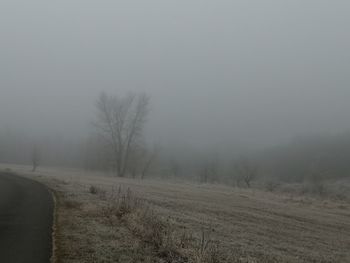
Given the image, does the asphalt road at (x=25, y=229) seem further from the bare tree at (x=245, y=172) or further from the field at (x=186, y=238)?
the bare tree at (x=245, y=172)

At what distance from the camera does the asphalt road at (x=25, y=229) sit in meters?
10.9

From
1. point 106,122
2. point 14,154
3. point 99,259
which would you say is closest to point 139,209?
point 99,259

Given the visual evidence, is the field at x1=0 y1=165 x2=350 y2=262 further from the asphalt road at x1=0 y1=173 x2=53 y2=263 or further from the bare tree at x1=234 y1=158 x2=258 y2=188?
the bare tree at x1=234 y1=158 x2=258 y2=188

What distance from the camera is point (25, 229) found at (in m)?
14.5

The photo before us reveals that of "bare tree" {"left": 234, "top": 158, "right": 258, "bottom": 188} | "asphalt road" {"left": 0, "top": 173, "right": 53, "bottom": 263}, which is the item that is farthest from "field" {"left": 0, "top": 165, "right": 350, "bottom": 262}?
"bare tree" {"left": 234, "top": 158, "right": 258, "bottom": 188}

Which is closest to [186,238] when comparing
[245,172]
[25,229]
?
[25,229]

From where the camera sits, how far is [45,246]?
11930 mm

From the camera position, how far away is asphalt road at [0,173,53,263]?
10.9m

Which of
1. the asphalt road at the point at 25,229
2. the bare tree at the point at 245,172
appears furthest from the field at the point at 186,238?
the bare tree at the point at 245,172

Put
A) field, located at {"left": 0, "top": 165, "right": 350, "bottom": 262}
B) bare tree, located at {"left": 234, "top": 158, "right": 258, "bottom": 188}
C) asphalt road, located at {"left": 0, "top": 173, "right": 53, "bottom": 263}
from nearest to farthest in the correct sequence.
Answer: asphalt road, located at {"left": 0, "top": 173, "right": 53, "bottom": 263}
field, located at {"left": 0, "top": 165, "right": 350, "bottom": 262}
bare tree, located at {"left": 234, "top": 158, "right": 258, "bottom": 188}

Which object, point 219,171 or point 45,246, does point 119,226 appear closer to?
point 45,246

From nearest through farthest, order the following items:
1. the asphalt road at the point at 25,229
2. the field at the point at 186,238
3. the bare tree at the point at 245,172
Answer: the asphalt road at the point at 25,229 < the field at the point at 186,238 < the bare tree at the point at 245,172

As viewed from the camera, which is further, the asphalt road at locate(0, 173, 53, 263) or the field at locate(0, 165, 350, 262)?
the field at locate(0, 165, 350, 262)

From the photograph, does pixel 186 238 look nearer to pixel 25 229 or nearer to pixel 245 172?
pixel 25 229
